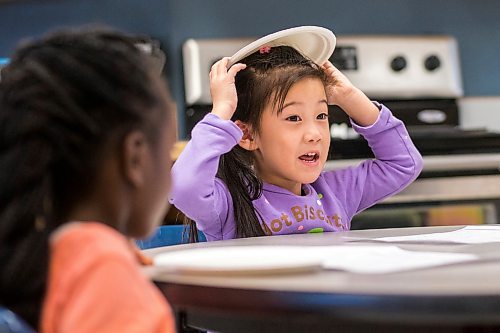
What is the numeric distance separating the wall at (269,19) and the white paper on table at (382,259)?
6.42 ft

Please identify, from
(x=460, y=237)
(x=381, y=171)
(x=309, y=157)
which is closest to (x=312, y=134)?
(x=309, y=157)

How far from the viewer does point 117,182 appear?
2.01ft

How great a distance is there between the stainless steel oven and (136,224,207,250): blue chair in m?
0.92

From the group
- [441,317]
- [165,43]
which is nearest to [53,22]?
[165,43]

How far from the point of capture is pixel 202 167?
1338mm

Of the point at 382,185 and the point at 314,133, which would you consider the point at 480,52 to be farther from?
→ the point at 314,133

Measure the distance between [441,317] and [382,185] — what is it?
1142mm

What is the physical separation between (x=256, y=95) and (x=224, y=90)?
0.13 metres

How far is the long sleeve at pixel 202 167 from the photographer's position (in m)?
1.33

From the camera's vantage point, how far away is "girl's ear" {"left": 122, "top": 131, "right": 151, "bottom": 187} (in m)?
0.61

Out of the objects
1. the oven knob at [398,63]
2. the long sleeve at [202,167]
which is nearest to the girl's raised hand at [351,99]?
the long sleeve at [202,167]

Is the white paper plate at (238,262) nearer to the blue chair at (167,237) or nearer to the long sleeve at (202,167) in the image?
the long sleeve at (202,167)

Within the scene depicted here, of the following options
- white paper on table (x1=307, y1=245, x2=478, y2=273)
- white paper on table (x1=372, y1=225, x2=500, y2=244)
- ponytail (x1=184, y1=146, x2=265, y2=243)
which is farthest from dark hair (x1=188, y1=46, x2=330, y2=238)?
white paper on table (x1=307, y1=245, x2=478, y2=273)

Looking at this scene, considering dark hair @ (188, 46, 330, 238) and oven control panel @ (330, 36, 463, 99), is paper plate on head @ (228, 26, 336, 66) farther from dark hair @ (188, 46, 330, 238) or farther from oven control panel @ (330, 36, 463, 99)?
oven control panel @ (330, 36, 463, 99)
